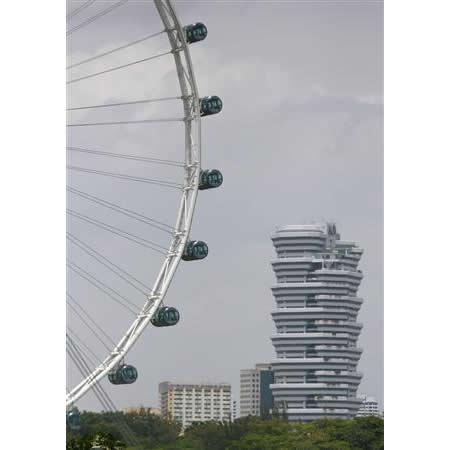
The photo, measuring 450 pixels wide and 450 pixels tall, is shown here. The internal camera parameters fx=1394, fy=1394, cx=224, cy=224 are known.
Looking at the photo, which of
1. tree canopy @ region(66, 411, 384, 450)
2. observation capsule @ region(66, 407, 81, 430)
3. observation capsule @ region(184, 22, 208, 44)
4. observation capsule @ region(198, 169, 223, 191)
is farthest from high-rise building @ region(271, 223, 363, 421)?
observation capsule @ region(66, 407, 81, 430)

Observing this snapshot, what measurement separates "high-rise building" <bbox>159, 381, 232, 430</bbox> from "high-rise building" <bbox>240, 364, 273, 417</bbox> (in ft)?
1.72

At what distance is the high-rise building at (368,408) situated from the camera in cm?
2286

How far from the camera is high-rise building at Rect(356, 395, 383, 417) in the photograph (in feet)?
75.0

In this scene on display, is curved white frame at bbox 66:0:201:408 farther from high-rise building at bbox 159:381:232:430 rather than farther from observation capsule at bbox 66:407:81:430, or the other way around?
high-rise building at bbox 159:381:232:430

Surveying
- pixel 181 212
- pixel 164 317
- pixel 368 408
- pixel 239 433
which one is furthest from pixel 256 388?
pixel 164 317

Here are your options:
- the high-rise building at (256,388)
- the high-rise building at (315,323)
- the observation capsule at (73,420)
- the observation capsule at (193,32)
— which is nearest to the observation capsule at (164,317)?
the observation capsule at (73,420)

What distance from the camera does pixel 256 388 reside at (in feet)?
81.9

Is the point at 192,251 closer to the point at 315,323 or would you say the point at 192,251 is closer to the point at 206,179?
the point at 206,179

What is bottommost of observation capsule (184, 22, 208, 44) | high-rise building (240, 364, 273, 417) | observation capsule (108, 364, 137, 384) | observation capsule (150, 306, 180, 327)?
observation capsule (108, 364, 137, 384)

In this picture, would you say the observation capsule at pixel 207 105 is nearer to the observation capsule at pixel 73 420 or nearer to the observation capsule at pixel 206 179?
the observation capsule at pixel 206 179

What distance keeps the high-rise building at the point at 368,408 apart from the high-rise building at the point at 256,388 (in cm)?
170

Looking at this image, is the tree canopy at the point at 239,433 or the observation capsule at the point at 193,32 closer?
the observation capsule at the point at 193,32

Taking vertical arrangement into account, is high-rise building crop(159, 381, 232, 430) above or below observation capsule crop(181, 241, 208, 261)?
below
